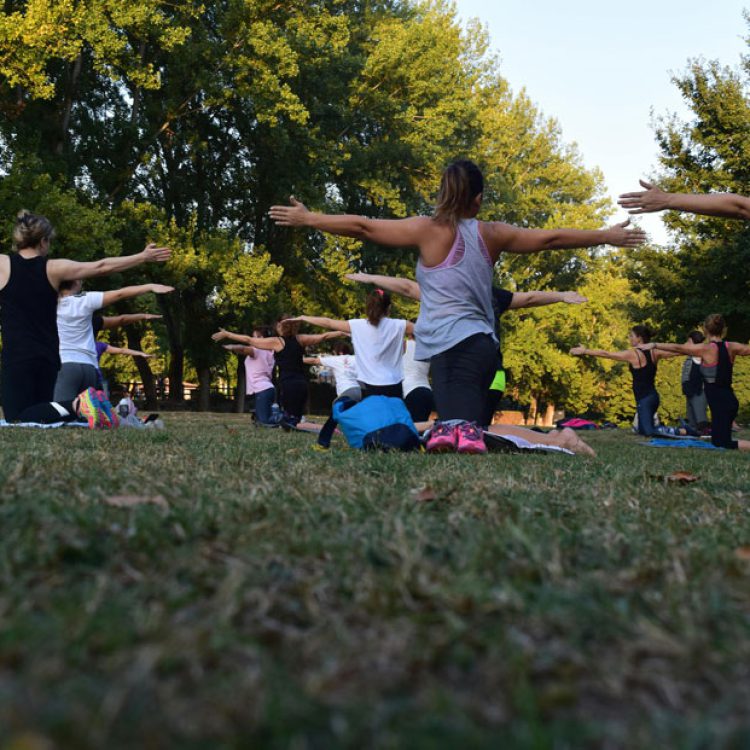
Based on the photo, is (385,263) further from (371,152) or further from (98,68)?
(98,68)

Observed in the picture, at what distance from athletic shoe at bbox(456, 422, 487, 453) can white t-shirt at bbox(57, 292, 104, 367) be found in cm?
585

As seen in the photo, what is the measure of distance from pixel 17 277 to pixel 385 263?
79.2ft

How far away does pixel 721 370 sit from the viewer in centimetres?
1259

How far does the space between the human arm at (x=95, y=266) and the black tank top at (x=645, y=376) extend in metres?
11.1

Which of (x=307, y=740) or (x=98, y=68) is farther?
(x=98, y=68)

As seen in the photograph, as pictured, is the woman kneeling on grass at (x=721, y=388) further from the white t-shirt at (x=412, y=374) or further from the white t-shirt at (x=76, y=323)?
the white t-shirt at (x=76, y=323)

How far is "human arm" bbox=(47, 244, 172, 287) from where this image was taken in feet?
28.5

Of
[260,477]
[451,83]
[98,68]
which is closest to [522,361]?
[451,83]

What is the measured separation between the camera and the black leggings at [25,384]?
924 cm

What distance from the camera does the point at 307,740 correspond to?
1.12 m

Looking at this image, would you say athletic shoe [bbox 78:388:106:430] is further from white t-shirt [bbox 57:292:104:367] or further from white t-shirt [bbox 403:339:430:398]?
white t-shirt [bbox 403:339:430:398]

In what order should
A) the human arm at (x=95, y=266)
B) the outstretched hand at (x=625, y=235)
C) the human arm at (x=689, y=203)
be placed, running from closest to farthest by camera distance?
the human arm at (x=689, y=203) → the outstretched hand at (x=625, y=235) → the human arm at (x=95, y=266)

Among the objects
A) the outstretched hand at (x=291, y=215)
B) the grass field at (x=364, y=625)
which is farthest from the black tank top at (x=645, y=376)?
the grass field at (x=364, y=625)

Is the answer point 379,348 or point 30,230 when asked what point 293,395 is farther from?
point 30,230
